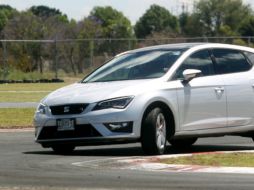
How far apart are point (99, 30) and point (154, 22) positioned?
2608cm

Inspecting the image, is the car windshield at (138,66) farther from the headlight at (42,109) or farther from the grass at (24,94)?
the grass at (24,94)

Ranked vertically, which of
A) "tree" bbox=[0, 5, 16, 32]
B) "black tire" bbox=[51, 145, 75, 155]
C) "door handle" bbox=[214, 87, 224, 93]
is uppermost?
"tree" bbox=[0, 5, 16, 32]

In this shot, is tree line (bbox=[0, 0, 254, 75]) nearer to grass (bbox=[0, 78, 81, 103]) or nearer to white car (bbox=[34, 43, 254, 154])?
grass (bbox=[0, 78, 81, 103])

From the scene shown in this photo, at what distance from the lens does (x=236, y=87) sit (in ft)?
48.1

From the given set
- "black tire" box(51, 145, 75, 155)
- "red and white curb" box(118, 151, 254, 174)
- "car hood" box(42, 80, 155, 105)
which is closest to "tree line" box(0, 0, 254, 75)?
"black tire" box(51, 145, 75, 155)

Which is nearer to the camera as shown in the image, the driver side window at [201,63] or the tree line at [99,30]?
the driver side window at [201,63]

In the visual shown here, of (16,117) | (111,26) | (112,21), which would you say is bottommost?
(16,117)

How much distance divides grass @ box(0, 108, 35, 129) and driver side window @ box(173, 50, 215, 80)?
7797mm

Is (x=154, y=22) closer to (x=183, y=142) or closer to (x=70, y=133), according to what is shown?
(x=183, y=142)

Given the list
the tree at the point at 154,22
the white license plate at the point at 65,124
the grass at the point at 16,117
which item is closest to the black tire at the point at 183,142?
the white license plate at the point at 65,124

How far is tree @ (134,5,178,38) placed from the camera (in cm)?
10394

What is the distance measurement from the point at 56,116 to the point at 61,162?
3.62ft

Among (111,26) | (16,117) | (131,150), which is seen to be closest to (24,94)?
(16,117)

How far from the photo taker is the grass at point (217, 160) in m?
12.2
